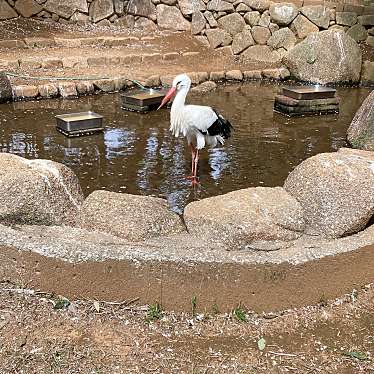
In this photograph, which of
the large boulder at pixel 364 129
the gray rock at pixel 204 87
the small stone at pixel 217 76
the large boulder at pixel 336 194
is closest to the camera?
the large boulder at pixel 336 194

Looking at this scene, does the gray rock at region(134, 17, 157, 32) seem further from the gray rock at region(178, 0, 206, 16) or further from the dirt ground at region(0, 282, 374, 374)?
the dirt ground at region(0, 282, 374, 374)

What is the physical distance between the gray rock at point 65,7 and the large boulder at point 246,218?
8.98m

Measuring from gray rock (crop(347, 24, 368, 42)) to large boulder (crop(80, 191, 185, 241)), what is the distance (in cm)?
875

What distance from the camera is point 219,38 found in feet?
34.0

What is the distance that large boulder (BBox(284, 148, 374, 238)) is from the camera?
107 inches

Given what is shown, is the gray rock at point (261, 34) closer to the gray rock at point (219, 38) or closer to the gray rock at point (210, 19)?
the gray rock at point (219, 38)

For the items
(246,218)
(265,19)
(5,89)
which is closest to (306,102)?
(5,89)

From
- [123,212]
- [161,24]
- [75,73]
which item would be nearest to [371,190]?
[123,212]

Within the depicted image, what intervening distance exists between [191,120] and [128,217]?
182 centimetres

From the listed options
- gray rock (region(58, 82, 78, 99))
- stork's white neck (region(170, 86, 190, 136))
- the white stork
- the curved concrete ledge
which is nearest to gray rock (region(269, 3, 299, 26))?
gray rock (region(58, 82, 78, 99))

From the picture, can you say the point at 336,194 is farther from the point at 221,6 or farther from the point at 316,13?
the point at 221,6

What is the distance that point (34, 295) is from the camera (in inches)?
97.4

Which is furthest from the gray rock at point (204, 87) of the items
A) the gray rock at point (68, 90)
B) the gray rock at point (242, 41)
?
the gray rock at point (242, 41)

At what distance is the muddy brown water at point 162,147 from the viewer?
4.09 meters
